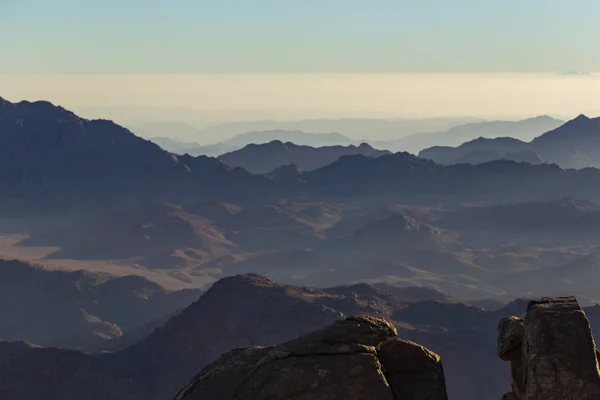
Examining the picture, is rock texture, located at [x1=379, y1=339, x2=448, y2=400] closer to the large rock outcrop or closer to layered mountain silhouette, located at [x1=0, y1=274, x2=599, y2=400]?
the large rock outcrop

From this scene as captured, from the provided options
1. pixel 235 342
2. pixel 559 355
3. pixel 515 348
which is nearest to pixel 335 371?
pixel 515 348

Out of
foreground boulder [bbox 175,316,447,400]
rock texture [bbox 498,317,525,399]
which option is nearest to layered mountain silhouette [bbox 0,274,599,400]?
foreground boulder [bbox 175,316,447,400]

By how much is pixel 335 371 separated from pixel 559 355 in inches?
188

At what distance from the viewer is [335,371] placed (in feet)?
63.6

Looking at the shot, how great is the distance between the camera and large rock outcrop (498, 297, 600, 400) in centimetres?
1733

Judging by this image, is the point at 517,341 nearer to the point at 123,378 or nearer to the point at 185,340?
the point at 123,378

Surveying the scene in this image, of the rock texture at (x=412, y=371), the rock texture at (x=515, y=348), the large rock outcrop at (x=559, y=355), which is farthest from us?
the rock texture at (x=412, y=371)

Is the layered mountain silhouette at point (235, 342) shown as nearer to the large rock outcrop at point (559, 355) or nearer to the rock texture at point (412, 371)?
the rock texture at point (412, 371)

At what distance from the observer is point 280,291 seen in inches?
5694

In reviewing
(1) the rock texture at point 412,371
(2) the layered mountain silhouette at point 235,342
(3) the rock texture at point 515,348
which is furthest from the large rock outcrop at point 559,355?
(2) the layered mountain silhouette at point 235,342

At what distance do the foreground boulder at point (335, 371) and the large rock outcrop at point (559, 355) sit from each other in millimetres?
2828

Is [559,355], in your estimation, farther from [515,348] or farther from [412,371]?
[412,371]

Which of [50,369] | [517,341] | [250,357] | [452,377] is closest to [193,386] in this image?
[250,357]

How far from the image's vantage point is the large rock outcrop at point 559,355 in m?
17.3
